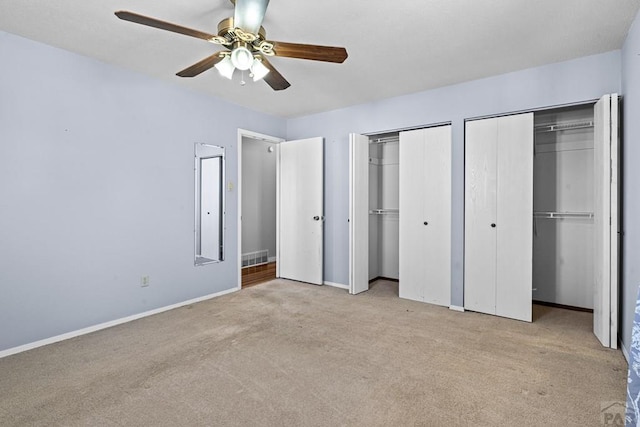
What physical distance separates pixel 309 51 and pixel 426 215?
2.51m

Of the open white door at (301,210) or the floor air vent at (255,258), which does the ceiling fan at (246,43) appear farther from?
the floor air vent at (255,258)

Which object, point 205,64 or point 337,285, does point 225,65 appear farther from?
point 337,285

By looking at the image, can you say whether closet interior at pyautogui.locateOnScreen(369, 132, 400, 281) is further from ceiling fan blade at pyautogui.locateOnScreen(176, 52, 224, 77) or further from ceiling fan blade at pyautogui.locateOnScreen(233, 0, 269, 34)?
ceiling fan blade at pyautogui.locateOnScreen(233, 0, 269, 34)

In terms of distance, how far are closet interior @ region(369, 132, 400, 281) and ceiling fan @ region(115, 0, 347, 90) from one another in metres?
2.98

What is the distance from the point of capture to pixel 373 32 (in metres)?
2.60

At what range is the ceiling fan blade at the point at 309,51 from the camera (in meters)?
2.11

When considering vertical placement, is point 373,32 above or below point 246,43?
above

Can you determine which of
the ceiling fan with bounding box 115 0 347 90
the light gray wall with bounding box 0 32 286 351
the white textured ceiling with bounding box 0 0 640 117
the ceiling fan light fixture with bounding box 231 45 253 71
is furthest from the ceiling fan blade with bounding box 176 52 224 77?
the light gray wall with bounding box 0 32 286 351

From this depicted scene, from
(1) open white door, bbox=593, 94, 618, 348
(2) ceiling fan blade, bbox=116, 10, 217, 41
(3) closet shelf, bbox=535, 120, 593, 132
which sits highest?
(2) ceiling fan blade, bbox=116, 10, 217, 41

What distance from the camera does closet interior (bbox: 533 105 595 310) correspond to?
3.71 metres

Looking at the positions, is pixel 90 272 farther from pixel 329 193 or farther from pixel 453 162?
pixel 453 162

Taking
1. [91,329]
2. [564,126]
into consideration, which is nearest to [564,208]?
[564,126]

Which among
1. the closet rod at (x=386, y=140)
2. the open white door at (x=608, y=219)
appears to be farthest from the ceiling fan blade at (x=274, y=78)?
the open white door at (x=608, y=219)

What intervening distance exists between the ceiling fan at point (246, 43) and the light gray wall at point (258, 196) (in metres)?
3.90
